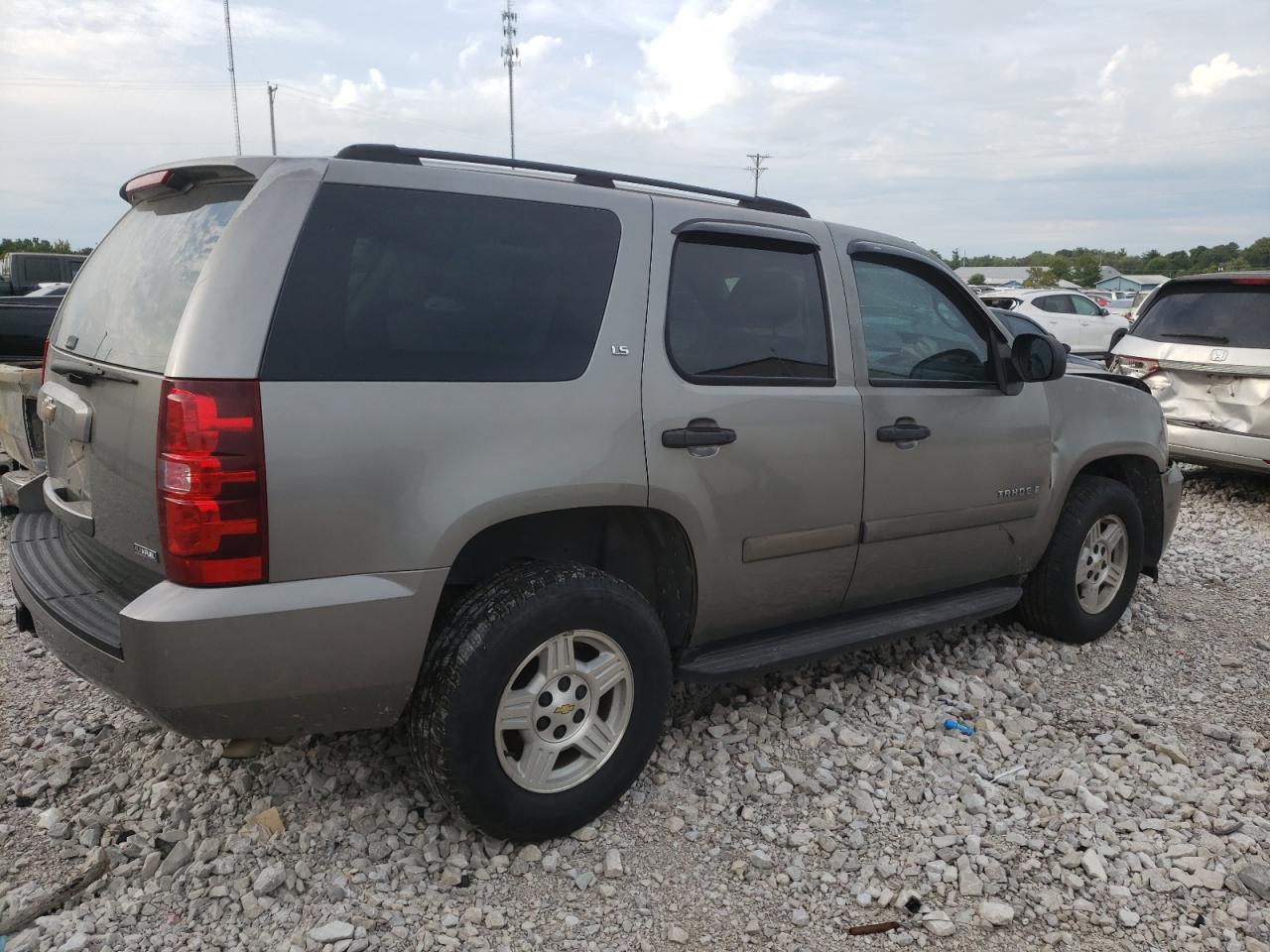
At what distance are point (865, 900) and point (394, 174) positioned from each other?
239 centimetres

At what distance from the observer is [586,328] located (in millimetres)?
2865

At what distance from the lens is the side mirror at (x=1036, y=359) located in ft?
12.7

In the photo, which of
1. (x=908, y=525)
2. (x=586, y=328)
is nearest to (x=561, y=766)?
(x=586, y=328)

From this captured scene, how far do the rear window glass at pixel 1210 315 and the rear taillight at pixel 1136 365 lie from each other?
8.4 inches

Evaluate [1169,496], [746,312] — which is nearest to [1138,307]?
[1169,496]

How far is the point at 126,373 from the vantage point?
2.55 meters

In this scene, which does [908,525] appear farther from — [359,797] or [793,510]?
[359,797]

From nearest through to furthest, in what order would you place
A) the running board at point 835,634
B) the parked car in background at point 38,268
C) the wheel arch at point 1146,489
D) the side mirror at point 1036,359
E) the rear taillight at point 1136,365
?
the running board at point 835,634 → the side mirror at point 1036,359 → the wheel arch at point 1146,489 → the rear taillight at point 1136,365 → the parked car in background at point 38,268

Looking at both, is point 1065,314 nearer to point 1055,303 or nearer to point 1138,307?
point 1055,303

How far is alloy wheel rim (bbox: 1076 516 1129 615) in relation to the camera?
447 centimetres

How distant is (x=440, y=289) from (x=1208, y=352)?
21.0 ft

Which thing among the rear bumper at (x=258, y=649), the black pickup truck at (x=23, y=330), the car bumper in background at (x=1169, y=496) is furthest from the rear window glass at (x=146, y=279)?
the car bumper in background at (x=1169, y=496)

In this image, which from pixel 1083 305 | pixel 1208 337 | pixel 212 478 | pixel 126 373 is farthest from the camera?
pixel 1083 305

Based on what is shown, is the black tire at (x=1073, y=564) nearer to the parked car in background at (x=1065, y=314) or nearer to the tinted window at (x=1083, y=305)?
the parked car in background at (x=1065, y=314)
